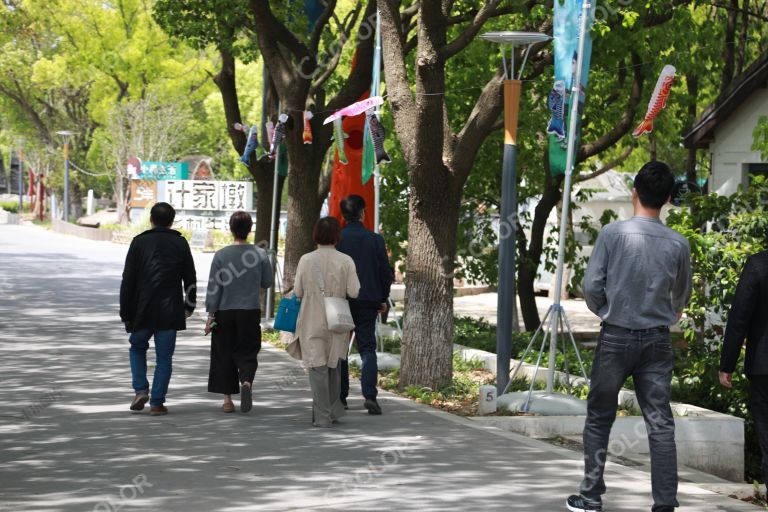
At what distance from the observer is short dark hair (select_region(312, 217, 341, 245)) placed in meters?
9.88

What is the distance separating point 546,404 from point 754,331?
12.2 ft

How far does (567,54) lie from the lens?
10.5m

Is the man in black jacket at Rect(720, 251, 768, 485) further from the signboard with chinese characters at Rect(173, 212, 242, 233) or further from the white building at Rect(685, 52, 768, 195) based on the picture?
the signboard with chinese characters at Rect(173, 212, 242, 233)

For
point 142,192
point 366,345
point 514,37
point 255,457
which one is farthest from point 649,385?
point 142,192

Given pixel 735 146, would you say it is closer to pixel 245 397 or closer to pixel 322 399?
pixel 245 397

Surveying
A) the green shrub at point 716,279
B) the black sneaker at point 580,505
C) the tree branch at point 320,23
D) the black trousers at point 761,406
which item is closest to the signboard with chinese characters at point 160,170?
the tree branch at point 320,23

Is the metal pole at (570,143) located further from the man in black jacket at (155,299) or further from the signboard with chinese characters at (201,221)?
the signboard with chinese characters at (201,221)

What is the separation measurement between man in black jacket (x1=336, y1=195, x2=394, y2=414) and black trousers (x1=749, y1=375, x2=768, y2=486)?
418cm

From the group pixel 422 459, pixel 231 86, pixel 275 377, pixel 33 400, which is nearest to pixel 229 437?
pixel 422 459

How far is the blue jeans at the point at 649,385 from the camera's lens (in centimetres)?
634

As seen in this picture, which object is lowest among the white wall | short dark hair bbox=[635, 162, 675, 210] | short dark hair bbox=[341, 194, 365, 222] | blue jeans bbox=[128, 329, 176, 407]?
blue jeans bbox=[128, 329, 176, 407]

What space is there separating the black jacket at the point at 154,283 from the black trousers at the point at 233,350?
35 centimetres

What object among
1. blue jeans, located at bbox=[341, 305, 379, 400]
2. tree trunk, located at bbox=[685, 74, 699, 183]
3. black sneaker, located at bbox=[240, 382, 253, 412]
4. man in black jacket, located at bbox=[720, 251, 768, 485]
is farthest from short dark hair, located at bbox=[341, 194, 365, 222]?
tree trunk, located at bbox=[685, 74, 699, 183]

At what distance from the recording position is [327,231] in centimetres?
988
